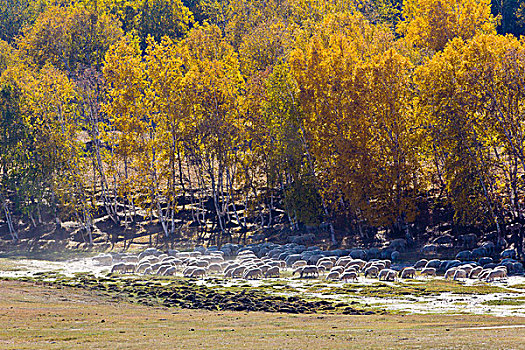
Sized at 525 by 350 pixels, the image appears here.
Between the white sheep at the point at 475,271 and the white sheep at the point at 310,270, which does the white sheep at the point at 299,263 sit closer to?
the white sheep at the point at 310,270

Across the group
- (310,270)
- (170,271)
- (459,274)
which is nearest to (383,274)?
(459,274)

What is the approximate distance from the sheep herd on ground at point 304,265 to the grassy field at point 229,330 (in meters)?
13.4

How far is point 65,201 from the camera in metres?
72.6

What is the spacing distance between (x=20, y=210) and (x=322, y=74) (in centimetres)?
4025

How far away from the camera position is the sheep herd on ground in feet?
139

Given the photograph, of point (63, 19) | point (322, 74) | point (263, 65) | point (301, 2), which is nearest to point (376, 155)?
point (322, 74)

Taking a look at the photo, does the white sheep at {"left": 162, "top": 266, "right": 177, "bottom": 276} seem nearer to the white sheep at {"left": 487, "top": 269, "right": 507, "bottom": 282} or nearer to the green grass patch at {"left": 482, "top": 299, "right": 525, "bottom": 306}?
the white sheep at {"left": 487, "top": 269, "right": 507, "bottom": 282}

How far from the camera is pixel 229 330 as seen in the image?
24234mm

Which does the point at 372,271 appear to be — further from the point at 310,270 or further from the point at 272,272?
the point at 272,272

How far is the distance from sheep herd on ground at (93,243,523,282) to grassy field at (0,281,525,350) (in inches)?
526

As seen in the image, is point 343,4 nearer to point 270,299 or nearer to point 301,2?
point 301,2

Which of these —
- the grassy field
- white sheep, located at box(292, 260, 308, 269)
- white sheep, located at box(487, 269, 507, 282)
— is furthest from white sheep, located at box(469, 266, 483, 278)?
the grassy field

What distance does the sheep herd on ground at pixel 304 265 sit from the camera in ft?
139

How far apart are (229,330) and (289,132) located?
4238 cm
